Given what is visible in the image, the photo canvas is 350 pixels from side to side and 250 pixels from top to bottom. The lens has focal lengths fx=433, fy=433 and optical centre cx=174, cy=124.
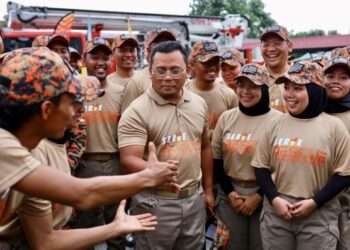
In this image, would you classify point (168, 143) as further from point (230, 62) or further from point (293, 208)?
point (230, 62)

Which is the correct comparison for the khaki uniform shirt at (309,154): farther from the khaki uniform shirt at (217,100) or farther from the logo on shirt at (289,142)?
the khaki uniform shirt at (217,100)

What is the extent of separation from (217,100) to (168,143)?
1157 millimetres

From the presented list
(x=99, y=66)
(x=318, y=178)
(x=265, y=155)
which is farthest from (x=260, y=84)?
(x=99, y=66)

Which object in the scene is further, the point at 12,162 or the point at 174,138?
the point at 174,138

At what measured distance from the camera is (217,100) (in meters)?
4.41

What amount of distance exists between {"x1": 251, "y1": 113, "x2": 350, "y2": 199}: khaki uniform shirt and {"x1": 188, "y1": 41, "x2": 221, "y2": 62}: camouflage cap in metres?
1.28

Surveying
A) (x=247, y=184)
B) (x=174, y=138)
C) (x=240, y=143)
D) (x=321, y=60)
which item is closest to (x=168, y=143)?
(x=174, y=138)

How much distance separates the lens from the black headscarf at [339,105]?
3766 mm

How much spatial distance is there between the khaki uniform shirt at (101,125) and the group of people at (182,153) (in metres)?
0.01

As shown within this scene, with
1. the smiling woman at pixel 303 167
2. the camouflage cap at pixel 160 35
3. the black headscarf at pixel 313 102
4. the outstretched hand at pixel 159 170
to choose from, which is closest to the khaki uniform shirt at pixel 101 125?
the camouflage cap at pixel 160 35

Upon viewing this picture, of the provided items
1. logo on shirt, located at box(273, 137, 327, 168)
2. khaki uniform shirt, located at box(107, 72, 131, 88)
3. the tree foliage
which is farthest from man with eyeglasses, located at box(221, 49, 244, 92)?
the tree foliage

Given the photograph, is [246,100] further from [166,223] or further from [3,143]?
[3,143]

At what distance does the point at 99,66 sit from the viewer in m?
4.74

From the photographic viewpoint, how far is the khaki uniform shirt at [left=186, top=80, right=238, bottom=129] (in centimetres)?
438
